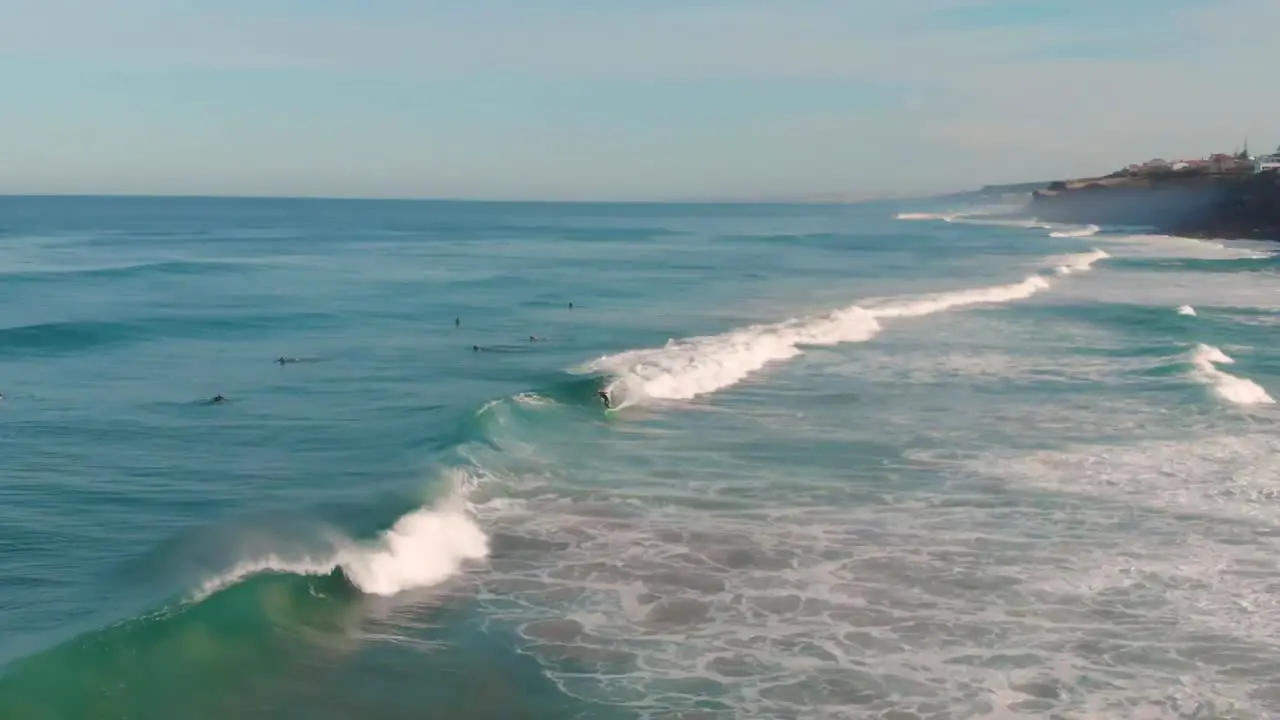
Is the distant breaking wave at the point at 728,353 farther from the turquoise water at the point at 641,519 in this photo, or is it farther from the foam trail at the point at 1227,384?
the foam trail at the point at 1227,384

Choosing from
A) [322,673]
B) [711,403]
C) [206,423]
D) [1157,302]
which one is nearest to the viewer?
[322,673]

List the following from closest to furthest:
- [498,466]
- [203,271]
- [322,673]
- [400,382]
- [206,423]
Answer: [322,673] < [498,466] < [206,423] < [400,382] < [203,271]

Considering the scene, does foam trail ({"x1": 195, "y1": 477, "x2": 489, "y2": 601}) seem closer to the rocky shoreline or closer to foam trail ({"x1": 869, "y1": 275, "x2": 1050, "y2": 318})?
foam trail ({"x1": 869, "y1": 275, "x2": 1050, "y2": 318})

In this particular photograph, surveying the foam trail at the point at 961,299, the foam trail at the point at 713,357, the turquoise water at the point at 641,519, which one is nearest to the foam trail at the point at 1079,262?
the foam trail at the point at 961,299

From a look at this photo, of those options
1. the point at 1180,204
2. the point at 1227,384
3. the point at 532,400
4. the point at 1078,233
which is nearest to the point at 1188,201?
the point at 1180,204

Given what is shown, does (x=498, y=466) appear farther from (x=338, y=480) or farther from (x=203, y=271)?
(x=203, y=271)

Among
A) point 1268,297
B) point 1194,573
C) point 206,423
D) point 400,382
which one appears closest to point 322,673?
point 1194,573
